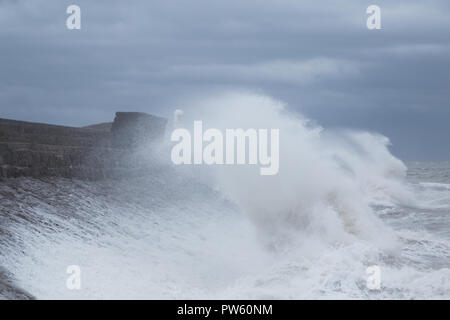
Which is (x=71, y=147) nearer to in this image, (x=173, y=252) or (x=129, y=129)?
(x=129, y=129)

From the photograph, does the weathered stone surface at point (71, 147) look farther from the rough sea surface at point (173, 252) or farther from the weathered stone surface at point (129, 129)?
the rough sea surface at point (173, 252)

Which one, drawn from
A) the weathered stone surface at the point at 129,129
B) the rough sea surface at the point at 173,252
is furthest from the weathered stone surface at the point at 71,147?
the rough sea surface at the point at 173,252

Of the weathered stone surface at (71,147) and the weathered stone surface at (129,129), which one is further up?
the weathered stone surface at (129,129)

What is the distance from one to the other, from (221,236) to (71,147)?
281 cm

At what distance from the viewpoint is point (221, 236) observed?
9.10 meters

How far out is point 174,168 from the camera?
1326 centimetres

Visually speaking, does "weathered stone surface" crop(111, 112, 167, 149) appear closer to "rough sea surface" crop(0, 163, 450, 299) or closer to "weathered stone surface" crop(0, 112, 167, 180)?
"weathered stone surface" crop(0, 112, 167, 180)

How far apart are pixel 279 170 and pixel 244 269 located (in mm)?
4145

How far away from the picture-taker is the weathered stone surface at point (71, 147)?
8.80 m

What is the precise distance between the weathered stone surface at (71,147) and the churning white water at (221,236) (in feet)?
0.88

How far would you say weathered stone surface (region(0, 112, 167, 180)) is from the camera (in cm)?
880

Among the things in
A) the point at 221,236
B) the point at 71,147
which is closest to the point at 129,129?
the point at 71,147
